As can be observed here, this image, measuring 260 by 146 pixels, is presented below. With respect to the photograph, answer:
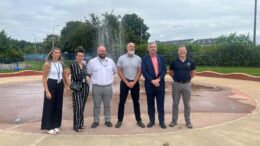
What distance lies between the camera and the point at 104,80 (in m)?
7.09

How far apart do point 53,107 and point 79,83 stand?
66cm

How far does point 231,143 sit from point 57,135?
3064 mm

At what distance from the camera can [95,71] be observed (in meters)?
7.07

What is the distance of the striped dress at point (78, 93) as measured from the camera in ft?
22.5

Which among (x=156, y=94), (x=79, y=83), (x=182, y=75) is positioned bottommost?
(x=156, y=94)

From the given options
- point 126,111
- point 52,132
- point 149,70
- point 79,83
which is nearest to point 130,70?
point 149,70

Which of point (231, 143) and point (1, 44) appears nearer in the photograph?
point (231, 143)

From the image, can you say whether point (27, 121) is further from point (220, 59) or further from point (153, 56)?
point (220, 59)

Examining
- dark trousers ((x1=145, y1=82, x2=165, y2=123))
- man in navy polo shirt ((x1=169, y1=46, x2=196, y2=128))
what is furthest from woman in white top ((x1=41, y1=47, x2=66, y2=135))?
man in navy polo shirt ((x1=169, y1=46, x2=196, y2=128))

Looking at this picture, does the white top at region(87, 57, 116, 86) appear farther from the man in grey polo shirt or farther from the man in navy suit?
the man in navy suit

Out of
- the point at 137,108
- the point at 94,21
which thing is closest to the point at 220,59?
the point at 94,21

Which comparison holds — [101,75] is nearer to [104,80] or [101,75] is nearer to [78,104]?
[104,80]

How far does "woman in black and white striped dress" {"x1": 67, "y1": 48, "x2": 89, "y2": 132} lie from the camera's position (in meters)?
6.85

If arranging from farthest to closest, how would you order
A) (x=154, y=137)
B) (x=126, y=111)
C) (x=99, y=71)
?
(x=126, y=111), (x=99, y=71), (x=154, y=137)
